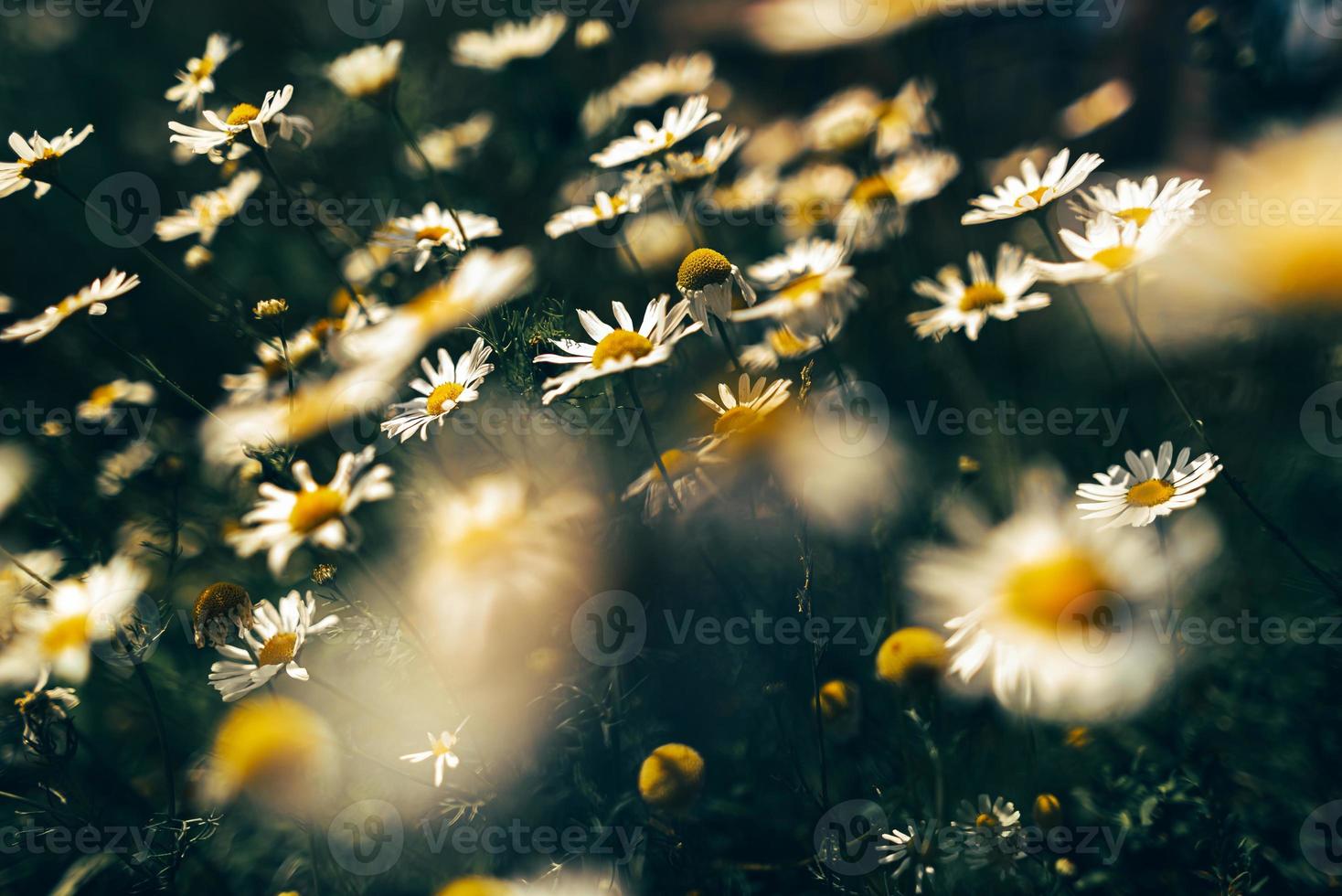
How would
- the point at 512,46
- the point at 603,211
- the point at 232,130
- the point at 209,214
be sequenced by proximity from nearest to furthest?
the point at 232,130 → the point at 603,211 → the point at 209,214 → the point at 512,46

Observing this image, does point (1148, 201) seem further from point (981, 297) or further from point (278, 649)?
point (278, 649)


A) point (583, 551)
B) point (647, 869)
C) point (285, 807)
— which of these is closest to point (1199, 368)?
point (583, 551)

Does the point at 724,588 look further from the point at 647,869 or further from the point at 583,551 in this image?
the point at 647,869

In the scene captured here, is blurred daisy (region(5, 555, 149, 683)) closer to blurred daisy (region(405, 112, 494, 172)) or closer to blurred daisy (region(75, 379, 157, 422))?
blurred daisy (region(75, 379, 157, 422))

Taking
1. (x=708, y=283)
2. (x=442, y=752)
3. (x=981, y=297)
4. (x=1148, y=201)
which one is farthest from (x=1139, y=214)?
(x=442, y=752)

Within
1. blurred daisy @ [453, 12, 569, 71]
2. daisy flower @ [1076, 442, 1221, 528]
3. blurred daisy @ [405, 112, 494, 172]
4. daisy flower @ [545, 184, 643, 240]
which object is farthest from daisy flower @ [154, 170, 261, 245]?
daisy flower @ [1076, 442, 1221, 528]

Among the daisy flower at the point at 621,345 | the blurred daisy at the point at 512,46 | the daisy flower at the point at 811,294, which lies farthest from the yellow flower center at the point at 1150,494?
the blurred daisy at the point at 512,46

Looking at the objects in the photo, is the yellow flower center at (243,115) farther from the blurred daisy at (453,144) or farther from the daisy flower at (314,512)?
the blurred daisy at (453,144)
